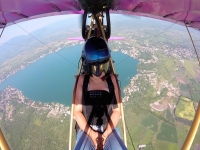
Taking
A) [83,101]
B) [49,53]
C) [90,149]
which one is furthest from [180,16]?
[49,53]

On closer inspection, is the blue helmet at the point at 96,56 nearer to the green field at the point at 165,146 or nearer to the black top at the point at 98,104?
the black top at the point at 98,104

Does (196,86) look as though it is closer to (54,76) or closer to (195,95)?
(195,95)

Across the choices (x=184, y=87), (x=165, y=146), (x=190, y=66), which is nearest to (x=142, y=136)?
(x=165, y=146)

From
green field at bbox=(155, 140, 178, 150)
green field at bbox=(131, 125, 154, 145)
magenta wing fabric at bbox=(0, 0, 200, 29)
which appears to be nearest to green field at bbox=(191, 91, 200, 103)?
green field at bbox=(155, 140, 178, 150)

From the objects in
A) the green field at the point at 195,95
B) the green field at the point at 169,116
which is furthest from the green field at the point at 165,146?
the green field at the point at 195,95

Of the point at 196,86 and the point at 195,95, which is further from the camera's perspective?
the point at 196,86

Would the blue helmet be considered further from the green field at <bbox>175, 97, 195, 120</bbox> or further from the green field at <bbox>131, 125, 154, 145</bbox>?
the green field at <bbox>175, 97, 195, 120</bbox>

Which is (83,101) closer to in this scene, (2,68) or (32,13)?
(32,13)

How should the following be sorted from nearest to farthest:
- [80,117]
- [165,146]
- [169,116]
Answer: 1. [80,117]
2. [165,146]
3. [169,116]
